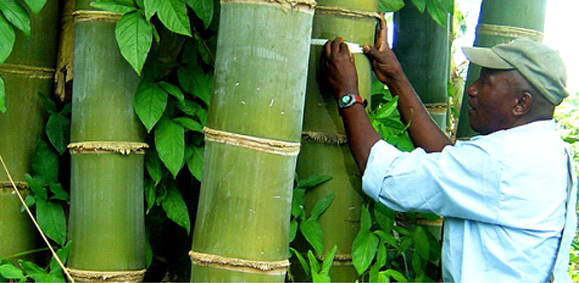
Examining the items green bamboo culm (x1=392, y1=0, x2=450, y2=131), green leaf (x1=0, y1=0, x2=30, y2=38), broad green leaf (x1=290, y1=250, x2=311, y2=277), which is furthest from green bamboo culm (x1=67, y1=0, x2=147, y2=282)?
green bamboo culm (x1=392, y1=0, x2=450, y2=131)

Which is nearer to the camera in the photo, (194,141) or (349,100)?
(349,100)

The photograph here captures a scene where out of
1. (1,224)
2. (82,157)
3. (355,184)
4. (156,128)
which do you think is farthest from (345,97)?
(1,224)

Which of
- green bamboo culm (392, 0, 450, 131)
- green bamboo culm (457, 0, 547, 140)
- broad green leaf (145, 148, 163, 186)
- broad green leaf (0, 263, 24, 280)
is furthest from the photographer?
green bamboo culm (392, 0, 450, 131)

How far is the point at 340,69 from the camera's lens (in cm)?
137

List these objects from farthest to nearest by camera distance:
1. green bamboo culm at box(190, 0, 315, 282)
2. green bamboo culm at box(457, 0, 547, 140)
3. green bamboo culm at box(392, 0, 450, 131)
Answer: green bamboo culm at box(392, 0, 450, 131) → green bamboo culm at box(457, 0, 547, 140) → green bamboo culm at box(190, 0, 315, 282)

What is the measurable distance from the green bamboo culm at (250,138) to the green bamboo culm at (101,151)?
0.22 metres

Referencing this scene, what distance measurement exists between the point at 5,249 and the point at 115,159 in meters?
0.36

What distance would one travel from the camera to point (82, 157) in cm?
135

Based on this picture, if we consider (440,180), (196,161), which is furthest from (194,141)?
(440,180)

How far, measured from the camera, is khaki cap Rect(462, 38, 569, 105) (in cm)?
134

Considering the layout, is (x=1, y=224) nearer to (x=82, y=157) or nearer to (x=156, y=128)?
(x=82, y=157)

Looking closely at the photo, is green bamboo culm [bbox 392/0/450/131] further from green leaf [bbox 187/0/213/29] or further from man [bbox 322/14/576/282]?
green leaf [bbox 187/0/213/29]

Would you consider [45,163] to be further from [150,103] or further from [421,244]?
[421,244]

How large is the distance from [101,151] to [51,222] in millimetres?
246
